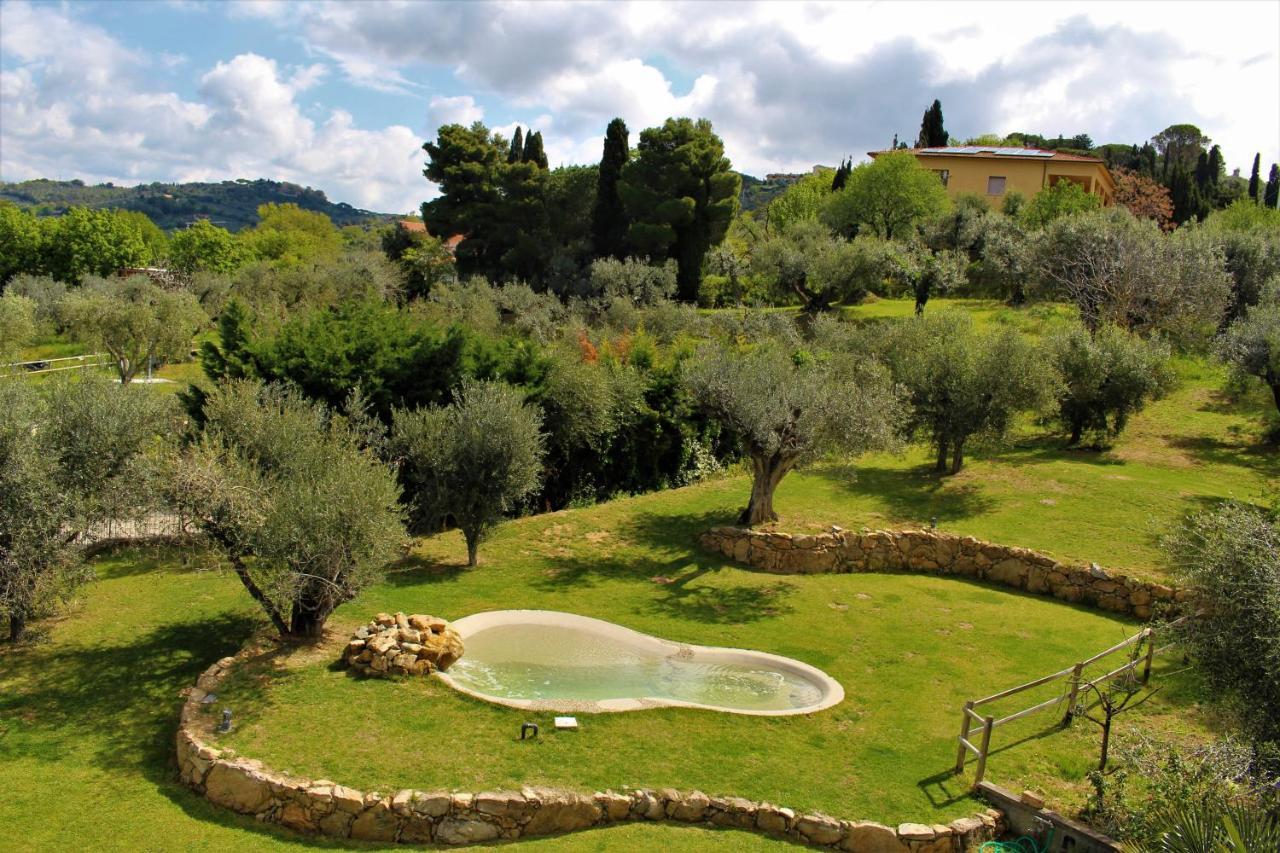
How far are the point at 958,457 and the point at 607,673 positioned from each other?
16028 mm

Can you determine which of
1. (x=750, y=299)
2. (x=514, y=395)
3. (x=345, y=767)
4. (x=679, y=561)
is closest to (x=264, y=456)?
(x=514, y=395)

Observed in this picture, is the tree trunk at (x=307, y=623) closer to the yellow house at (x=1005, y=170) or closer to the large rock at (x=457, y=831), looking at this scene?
the large rock at (x=457, y=831)

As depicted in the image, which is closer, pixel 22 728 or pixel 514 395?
pixel 22 728

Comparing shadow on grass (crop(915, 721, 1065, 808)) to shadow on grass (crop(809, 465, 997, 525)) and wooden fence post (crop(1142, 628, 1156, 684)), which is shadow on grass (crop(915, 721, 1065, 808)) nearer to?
wooden fence post (crop(1142, 628, 1156, 684))

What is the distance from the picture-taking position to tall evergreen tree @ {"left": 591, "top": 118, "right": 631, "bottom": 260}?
59.3 meters

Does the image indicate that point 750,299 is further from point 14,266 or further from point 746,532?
point 14,266

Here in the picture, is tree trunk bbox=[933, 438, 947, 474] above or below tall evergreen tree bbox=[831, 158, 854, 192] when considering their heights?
below

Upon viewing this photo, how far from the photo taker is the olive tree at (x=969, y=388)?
2559cm

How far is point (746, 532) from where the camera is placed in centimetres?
2194

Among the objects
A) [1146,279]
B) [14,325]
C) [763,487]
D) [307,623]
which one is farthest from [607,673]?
[14,325]

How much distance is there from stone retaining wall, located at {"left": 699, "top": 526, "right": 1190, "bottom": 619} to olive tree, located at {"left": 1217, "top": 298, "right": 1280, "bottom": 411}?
43.5 ft

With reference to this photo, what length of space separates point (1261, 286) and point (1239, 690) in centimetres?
3603

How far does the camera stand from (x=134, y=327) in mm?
38812

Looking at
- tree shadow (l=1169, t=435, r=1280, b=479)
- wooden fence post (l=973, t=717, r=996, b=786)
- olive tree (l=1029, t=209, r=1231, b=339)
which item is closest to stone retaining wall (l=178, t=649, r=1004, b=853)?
wooden fence post (l=973, t=717, r=996, b=786)
